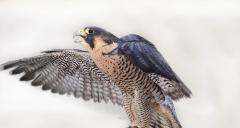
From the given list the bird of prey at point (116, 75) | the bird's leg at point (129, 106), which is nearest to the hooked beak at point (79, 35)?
the bird of prey at point (116, 75)

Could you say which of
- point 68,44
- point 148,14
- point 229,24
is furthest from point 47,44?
point 229,24

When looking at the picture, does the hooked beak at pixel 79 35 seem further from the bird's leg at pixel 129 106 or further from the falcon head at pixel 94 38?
the bird's leg at pixel 129 106

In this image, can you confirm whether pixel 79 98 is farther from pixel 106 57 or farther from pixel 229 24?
pixel 229 24

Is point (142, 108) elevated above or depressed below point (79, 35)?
below

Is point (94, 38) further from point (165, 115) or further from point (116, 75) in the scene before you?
point (165, 115)

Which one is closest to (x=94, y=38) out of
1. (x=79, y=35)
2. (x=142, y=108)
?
(x=79, y=35)
